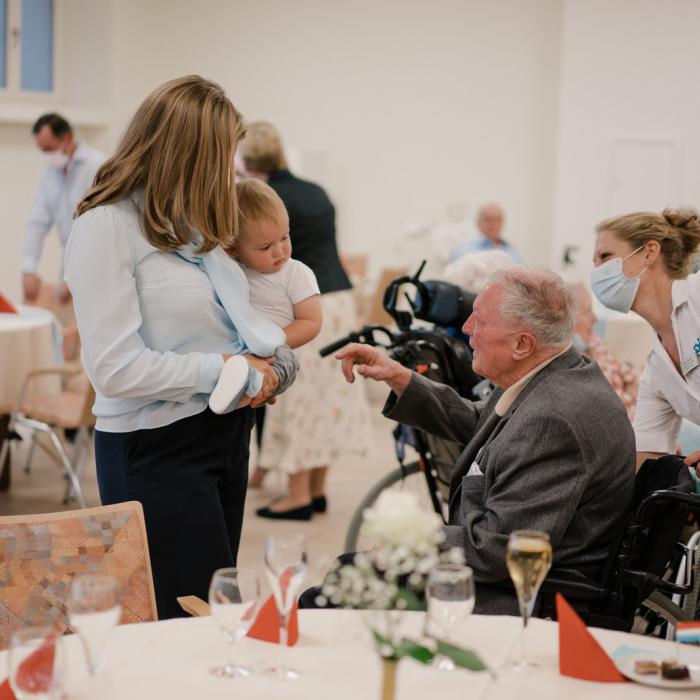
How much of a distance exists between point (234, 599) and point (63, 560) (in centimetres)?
71

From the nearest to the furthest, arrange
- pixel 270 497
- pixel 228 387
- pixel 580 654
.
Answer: pixel 580 654
pixel 228 387
pixel 270 497

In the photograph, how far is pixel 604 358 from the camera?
4.34 meters

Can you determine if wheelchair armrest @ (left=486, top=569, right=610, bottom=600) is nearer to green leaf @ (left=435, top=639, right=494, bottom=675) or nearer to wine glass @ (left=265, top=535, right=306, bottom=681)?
wine glass @ (left=265, top=535, right=306, bottom=681)

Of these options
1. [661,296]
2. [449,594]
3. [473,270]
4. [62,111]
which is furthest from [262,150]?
[62,111]

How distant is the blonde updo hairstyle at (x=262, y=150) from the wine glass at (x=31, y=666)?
362cm

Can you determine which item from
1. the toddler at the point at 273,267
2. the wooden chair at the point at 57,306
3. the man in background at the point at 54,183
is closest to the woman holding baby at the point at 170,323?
the toddler at the point at 273,267

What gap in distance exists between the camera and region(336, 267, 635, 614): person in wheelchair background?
7.57ft

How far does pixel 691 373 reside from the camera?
299 cm

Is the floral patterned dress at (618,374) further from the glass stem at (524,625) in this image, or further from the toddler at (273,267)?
the glass stem at (524,625)

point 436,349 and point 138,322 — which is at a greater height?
point 138,322

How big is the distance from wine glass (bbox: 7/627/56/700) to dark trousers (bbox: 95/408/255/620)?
41.6 inches

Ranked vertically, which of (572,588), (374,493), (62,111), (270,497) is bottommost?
(270,497)

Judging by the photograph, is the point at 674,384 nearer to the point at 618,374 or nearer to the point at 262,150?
the point at 618,374

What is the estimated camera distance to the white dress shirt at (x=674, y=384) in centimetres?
296
